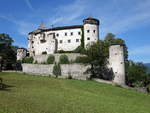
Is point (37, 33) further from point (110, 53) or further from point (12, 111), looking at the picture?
point (12, 111)

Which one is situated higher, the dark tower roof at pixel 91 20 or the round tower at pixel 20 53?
the dark tower roof at pixel 91 20

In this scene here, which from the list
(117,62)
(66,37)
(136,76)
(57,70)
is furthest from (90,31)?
(136,76)

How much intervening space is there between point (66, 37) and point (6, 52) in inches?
900

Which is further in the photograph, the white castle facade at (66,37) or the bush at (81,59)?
the white castle facade at (66,37)

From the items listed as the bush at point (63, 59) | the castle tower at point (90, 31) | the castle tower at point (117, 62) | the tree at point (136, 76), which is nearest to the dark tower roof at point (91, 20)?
the castle tower at point (90, 31)

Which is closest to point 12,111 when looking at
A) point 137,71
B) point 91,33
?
point 137,71

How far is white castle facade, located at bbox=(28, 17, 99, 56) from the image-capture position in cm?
6303

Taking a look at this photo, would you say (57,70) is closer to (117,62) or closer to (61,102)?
(117,62)

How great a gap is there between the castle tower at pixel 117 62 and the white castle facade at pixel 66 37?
621 inches

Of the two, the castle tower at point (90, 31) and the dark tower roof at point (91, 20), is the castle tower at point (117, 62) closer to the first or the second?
the castle tower at point (90, 31)

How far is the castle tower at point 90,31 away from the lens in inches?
2472

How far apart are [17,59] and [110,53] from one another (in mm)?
41031

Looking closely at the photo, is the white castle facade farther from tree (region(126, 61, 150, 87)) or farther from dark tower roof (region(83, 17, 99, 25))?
tree (region(126, 61, 150, 87))

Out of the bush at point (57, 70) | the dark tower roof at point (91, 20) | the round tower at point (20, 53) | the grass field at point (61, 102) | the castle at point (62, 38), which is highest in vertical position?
the dark tower roof at point (91, 20)
